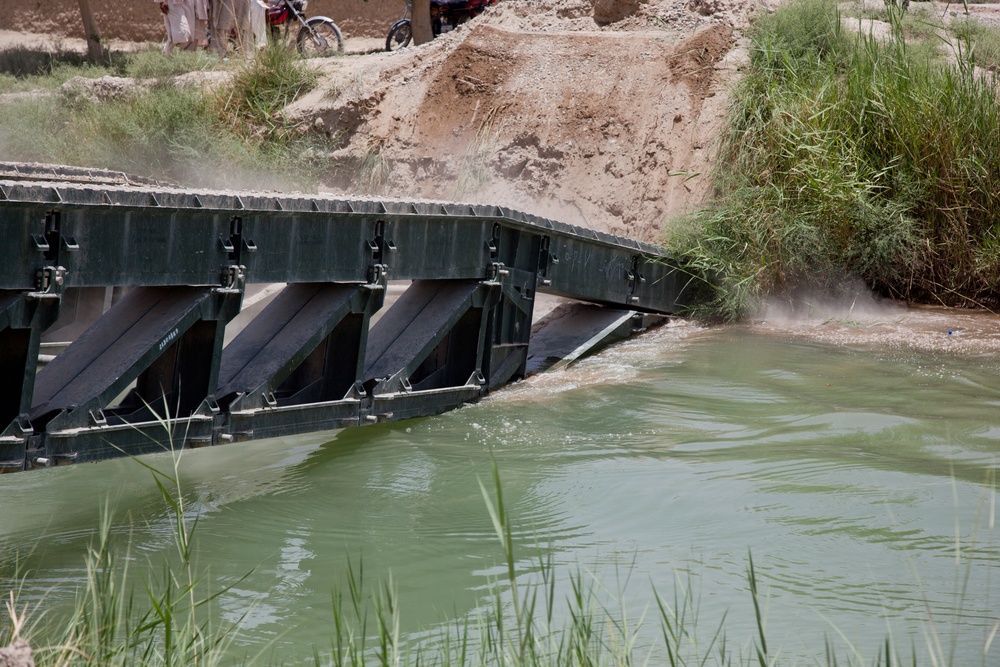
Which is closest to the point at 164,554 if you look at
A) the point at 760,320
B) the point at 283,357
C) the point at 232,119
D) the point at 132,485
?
the point at 132,485

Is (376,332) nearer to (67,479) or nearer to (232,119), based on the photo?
(67,479)

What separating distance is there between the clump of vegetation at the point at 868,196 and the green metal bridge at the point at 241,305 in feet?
5.72

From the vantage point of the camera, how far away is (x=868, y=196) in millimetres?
9742

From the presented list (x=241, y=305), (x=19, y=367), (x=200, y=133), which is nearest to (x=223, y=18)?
(x=200, y=133)

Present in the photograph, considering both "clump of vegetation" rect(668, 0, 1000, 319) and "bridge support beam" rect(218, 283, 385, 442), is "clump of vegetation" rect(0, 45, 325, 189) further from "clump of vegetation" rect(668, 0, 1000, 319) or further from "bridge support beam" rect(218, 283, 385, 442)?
"bridge support beam" rect(218, 283, 385, 442)

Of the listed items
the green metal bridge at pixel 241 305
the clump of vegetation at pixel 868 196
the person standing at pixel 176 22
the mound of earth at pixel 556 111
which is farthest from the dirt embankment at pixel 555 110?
the person standing at pixel 176 22

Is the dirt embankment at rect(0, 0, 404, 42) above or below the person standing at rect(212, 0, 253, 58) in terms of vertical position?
above

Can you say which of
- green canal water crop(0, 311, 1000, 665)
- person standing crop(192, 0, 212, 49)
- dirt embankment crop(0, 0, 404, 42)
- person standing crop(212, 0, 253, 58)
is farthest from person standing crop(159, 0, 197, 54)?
green canal water crop(0, 311, 1000, 665)

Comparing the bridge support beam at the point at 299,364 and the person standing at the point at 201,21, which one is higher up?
the person standing at the point at 201,21

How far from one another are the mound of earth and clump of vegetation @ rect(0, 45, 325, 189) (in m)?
0.45

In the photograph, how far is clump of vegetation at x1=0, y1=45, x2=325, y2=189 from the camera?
13.2 meters

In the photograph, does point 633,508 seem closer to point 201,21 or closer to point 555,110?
point 555,110

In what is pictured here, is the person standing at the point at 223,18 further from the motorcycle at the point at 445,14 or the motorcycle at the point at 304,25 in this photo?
the motorcycle at the point at 445,14

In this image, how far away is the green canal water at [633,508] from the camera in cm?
371
